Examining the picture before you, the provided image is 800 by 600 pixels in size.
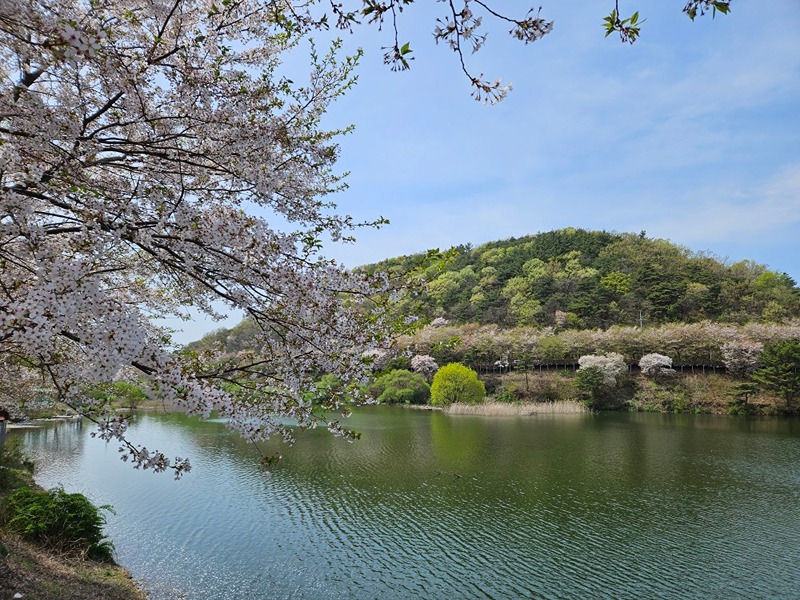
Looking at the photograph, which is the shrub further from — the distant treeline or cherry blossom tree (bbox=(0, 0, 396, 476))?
the distant treeline

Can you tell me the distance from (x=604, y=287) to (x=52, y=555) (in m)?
44.0

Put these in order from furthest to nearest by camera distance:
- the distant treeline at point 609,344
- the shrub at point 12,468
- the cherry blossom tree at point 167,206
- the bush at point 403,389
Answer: the bush at point 403,389
the distant treeline at point 609,344
the shrub at point 12,468
the cherry blossom tree at point 167,206

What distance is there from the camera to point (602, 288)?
1676 inches

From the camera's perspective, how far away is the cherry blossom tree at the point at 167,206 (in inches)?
84.4

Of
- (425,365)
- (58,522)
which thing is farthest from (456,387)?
(58,522)

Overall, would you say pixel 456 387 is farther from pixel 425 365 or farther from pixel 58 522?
pixel 58 522

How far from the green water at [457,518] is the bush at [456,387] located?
1257cm

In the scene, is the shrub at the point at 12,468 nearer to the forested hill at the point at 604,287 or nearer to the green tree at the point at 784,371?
the forested hill at the point at 604,287

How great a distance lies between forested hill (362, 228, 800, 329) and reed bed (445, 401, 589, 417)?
787 centimetres

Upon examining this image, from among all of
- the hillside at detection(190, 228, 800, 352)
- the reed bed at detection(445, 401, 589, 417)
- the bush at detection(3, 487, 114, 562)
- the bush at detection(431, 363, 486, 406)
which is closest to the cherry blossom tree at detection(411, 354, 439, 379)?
the bush at detection(431, 363, 486, 406)

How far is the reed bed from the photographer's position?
26203 mm

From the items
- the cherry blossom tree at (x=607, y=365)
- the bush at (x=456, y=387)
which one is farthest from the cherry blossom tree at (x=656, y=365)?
the bush at (x=456, y=387)

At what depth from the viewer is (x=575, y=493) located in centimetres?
1036

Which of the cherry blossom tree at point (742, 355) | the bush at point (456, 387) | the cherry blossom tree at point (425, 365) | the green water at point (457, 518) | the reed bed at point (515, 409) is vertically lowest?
the reed bed at point (515, 409)
